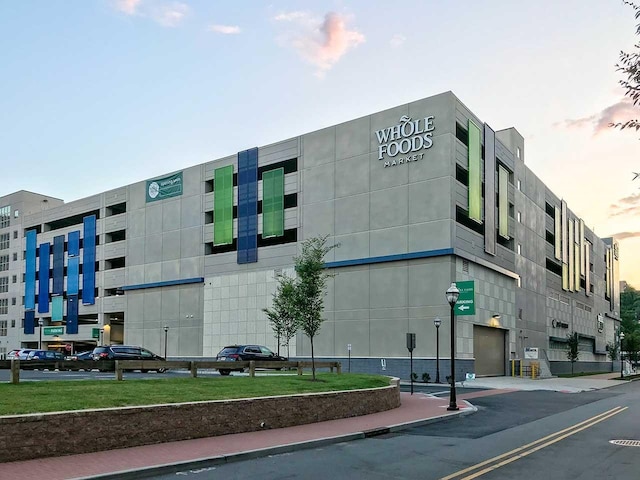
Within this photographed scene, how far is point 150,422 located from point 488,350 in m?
41.0

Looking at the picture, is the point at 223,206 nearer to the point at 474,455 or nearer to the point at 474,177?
the point at 474,177

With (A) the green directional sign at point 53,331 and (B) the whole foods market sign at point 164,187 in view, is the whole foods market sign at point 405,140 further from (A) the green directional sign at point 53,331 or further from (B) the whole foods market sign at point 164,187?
(A) the green directional sign at point 53,331

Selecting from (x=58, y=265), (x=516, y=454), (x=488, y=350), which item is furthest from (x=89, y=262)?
(x=516, y=454)

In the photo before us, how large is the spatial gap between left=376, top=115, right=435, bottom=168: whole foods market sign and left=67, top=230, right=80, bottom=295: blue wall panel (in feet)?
145

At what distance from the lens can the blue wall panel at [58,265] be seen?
7688cm

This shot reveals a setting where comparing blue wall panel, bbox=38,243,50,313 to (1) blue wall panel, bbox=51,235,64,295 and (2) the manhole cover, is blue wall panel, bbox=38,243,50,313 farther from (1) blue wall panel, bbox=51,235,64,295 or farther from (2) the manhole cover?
(2) the manhole cover

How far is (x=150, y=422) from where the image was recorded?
13.8m

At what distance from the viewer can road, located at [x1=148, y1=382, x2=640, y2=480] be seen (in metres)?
11.2

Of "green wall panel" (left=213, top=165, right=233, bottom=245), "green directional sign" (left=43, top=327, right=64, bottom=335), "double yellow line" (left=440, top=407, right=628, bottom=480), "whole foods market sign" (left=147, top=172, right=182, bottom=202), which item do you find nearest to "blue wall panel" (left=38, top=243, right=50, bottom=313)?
"green directional sign" (left=43, top=327, right=64, bottom=335)

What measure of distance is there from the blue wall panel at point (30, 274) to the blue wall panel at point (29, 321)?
684 millimetres

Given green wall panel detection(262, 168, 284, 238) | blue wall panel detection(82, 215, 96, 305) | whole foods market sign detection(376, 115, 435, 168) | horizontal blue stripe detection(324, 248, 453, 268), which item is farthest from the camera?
blue wall panel detection(82, 215, 96, 305)

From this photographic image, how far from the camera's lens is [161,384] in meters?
18.5

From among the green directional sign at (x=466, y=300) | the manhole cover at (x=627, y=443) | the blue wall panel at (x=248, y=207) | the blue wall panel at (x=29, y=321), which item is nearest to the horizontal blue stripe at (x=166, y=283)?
the blue wall panel at (x=248, y=207)

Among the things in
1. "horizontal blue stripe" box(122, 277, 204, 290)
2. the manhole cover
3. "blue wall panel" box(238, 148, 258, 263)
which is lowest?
the manhole cover
